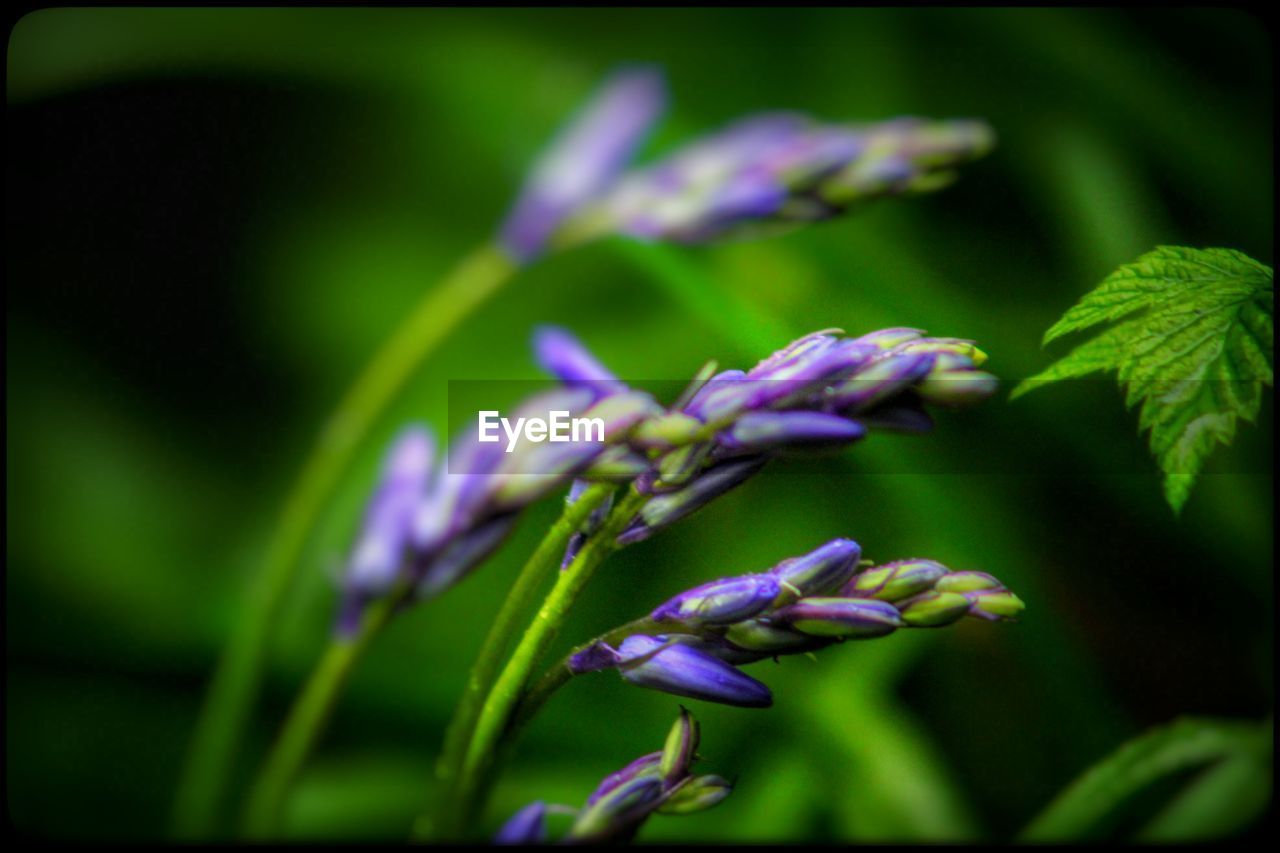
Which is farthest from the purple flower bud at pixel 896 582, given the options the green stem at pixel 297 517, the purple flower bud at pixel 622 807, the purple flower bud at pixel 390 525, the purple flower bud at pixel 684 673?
the green stem at pixel 297 517

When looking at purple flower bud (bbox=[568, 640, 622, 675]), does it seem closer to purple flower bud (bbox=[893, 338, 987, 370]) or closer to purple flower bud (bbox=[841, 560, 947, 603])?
purple flower bud (bbox=[841, 560, 947, 603])

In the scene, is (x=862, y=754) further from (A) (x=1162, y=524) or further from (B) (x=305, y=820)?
(B) (x=305, y=820)

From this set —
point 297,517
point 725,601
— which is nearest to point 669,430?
point 725,601

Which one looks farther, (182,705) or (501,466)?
(182,705)

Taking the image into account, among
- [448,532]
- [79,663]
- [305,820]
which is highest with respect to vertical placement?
[448,532]

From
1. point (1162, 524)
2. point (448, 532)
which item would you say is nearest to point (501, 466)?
point (448, 532)

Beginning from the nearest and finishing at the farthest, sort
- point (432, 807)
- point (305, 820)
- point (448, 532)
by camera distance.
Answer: point (448, 532)
point (432, 807)
point (305, 820)
